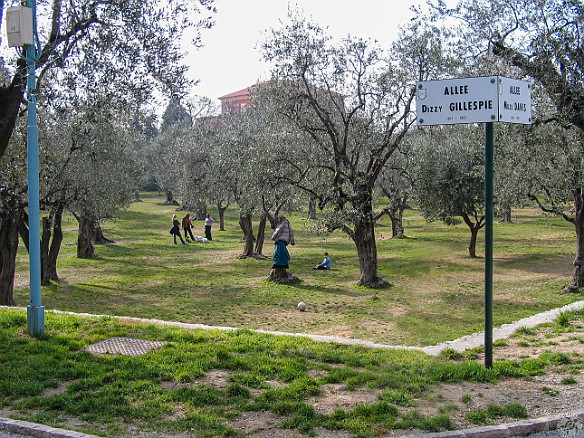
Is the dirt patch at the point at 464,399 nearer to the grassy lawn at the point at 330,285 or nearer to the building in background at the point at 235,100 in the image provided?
the grassy lawn at the point at 330,285

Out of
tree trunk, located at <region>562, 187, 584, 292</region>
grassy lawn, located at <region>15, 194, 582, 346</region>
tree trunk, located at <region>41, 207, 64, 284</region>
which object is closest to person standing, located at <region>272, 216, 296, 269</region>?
grassy lawn, located at <region>15, 194, 582, 346</region>

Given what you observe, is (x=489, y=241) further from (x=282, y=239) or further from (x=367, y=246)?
(x=282, y=239)

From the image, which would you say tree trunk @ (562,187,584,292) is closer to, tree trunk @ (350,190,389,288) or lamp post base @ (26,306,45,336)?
tree trunk @ (350,190,389,288)

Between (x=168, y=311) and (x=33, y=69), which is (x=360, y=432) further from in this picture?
(x=168, y=311)

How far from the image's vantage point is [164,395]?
5922mm

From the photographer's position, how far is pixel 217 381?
6.32 m

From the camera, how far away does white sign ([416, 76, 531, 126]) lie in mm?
6430

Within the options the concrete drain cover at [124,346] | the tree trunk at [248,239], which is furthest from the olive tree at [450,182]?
the concrete drain cover at [124,346]

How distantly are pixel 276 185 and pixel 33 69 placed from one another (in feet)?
34.5

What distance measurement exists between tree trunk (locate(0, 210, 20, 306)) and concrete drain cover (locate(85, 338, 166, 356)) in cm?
860

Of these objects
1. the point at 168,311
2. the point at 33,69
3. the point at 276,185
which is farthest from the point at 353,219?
the point at 33,69

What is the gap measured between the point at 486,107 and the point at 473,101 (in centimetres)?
15

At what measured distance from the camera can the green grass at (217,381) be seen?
17.5ft

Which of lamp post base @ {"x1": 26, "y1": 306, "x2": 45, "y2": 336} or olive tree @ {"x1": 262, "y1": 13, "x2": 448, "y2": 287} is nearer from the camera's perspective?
lamp post base @ {"x1": 26, "y1": 306, "x2": 45, "y2": 336}
